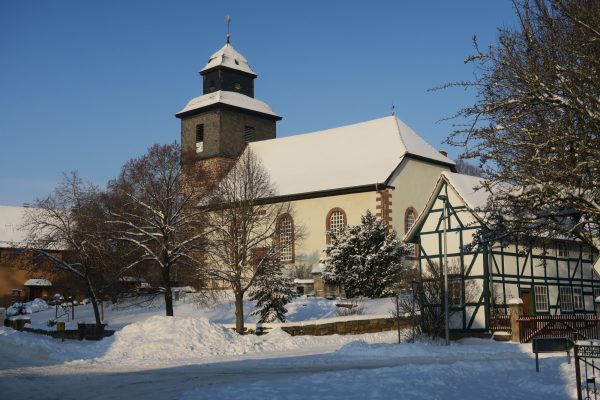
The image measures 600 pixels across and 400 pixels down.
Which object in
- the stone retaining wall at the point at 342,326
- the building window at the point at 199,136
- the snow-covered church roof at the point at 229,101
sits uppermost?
the snow-covered church roof at the point at 229,101

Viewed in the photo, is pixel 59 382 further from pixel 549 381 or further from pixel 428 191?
pixel 428 191

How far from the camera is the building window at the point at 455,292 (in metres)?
28.6

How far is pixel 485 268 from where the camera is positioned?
28.1 meters

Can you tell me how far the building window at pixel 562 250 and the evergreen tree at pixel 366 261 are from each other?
27.1ft

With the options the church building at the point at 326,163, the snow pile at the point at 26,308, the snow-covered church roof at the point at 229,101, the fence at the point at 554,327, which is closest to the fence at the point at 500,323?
the fence at the point at 554,327

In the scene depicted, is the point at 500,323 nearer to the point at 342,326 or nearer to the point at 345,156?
the point at 342,326

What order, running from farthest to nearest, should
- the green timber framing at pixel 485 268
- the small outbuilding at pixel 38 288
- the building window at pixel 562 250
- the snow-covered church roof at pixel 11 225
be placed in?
the snow-covered church roof at pixel 11 225, the small outbuilding at pixel 38 288, the building window at pixel 562 250, the green timber framing at pixel 485 268

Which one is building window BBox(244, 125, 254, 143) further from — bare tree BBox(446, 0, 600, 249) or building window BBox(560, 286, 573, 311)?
bare tree BBox(446, 0, 600, 249)

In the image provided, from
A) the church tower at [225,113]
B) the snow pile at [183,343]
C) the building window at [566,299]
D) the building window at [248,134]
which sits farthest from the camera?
the building window at [248,134]

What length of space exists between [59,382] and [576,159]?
1178cm

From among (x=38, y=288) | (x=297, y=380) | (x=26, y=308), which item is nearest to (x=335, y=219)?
(x=26, y=308)

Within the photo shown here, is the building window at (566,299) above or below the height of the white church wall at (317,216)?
below

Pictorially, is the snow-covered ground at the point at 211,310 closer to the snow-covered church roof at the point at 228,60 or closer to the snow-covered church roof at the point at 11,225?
the snow-covered church roof at the point at 11,225

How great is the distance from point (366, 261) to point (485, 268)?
9776 millimetres
